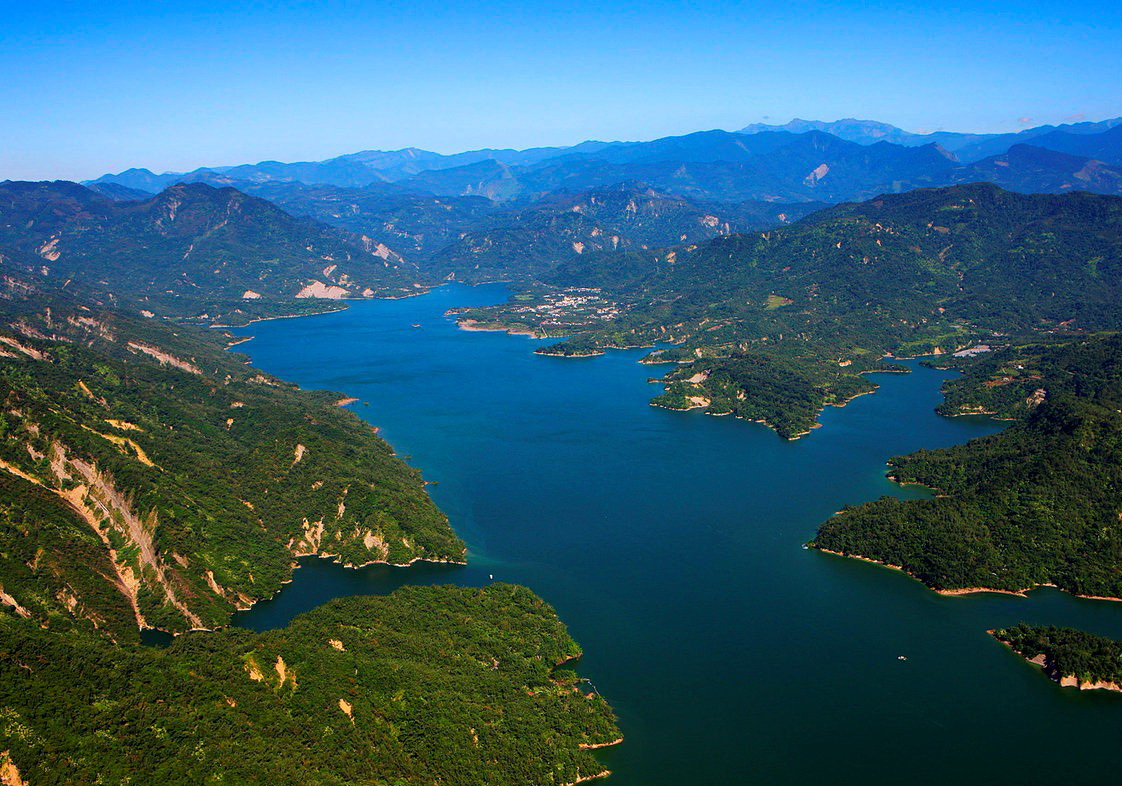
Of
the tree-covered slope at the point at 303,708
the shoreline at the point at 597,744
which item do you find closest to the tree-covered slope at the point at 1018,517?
the shoreline at the point at 597,744

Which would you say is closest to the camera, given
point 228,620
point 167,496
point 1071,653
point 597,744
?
point 597,744

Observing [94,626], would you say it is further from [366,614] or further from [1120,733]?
[1120,733]

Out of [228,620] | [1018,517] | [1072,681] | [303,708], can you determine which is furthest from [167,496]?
[1018,517]

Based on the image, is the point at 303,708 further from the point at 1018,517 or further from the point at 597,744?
the point at 1018,517

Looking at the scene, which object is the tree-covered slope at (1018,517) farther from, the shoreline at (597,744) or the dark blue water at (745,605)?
the shoreline at (597,744)

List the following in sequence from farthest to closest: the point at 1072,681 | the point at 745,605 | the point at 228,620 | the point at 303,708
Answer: the point at 745,605 < the point at 228,620 < the point at 1072,681 < the point at 303,708

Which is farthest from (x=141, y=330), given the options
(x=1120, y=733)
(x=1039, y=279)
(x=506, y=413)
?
(x=1039, y=279)

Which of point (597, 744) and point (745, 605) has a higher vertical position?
point (597, 744)

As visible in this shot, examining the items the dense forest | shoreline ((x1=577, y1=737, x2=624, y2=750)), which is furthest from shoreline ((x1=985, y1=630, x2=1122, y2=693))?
shoreline ((x1=577, y1=737, x2=624, y2=750))
